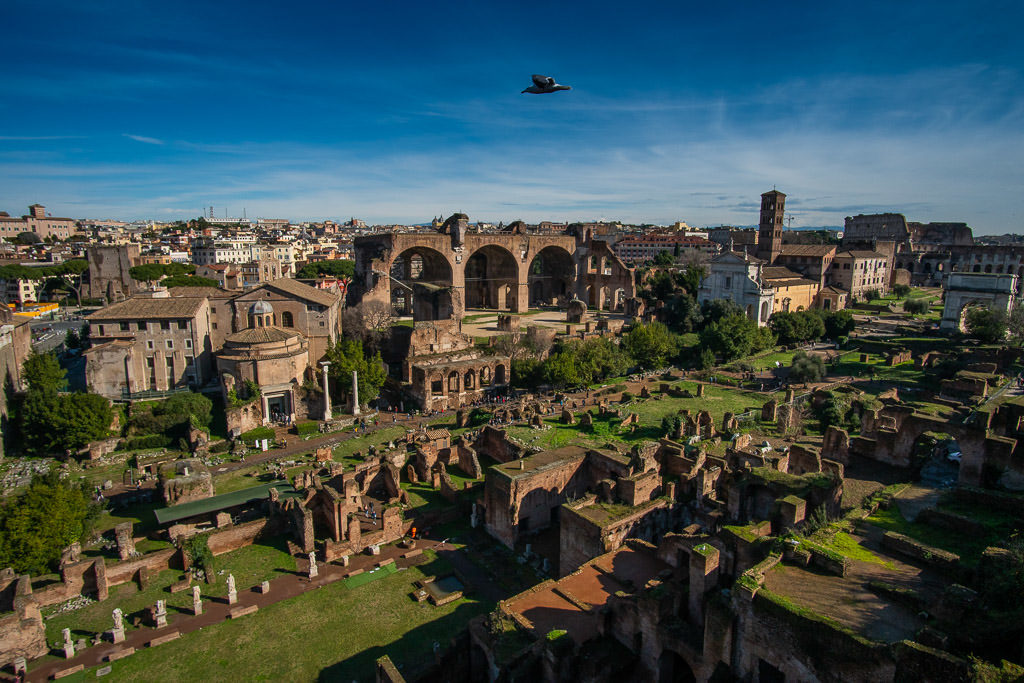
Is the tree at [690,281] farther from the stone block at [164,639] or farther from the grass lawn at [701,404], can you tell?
the stone block at [164,639]

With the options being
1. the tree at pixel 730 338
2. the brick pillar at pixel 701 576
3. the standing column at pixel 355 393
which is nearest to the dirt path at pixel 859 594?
the brick pillar at pixel 701 576

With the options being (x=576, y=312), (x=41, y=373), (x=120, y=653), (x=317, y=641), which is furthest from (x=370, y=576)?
(x=576, y=312)

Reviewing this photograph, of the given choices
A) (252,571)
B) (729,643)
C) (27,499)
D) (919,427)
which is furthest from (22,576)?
(919,427)

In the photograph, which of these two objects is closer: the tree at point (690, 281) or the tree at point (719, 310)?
the tree at point (719, 310)

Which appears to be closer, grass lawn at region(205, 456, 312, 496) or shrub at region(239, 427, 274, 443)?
grass lawn at region(205, 456, 312, 496)

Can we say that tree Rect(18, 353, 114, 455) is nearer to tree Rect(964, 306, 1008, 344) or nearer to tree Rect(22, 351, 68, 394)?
tree Rect(22, 351, 68, 394)

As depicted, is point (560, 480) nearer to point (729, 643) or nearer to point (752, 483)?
point (752, 483)

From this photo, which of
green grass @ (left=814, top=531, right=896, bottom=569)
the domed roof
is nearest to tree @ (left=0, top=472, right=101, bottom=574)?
the domed roof
